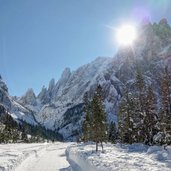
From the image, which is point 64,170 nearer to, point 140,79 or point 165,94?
point 165,94

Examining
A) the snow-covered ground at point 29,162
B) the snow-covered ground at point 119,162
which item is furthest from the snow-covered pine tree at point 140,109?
the snow-covered ground at point 29,162

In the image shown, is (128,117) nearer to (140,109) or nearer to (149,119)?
(140,109)

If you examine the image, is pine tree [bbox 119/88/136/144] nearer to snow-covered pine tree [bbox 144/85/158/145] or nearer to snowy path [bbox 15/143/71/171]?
snow-covered pine tree [bbox 144/85/158/145]

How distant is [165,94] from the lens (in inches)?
2820

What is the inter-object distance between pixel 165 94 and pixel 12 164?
46550 millimetres

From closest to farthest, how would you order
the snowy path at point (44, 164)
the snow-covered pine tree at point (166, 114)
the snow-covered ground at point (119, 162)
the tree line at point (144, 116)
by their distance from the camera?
the snow-covered ground at point (119, 162) < the snowy path at point (44, 164) < the snow-covered pine tree at point (166, 114) < the tree line at point (144, 116)

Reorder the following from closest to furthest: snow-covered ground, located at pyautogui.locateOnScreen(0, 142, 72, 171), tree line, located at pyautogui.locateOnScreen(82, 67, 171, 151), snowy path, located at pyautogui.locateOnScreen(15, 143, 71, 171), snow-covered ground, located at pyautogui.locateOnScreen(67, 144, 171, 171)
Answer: snow-covered ground, located at pyautogui.locateOnScreen(67, 144, 171, 171), snow-covered ground, located at pyautogui.locateOnScreen(0, 142, 72, 171), snowy path, located at pyautogui.locateOnScreen(15, 143, 71, 171), tree line, located at pyautogui.locateOnScreen(82, 67, 171, 151)

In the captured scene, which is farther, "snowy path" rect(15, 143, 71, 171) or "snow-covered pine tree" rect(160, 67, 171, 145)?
"snow-covered pine tree" rect(160, 67, 171, 145)

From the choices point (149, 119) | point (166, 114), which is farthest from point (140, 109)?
point (166, 114)

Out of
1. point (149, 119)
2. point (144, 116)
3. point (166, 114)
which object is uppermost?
point (144, 116)

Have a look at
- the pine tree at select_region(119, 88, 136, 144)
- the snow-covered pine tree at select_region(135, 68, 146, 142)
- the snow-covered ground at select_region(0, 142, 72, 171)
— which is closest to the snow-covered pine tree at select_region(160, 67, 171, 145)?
the snow-covered pine tree at select_region(135, 68, 146, 142)

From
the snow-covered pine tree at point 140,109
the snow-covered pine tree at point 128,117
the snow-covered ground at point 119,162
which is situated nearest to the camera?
the snow-covered ground at point 119,162

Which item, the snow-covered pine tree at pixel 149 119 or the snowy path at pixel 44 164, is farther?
the snow-covered pine tree at pixel 149 119

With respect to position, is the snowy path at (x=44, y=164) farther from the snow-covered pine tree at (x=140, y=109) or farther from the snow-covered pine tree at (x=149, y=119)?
the snow-covered pine tree at (x=140, y=109)
